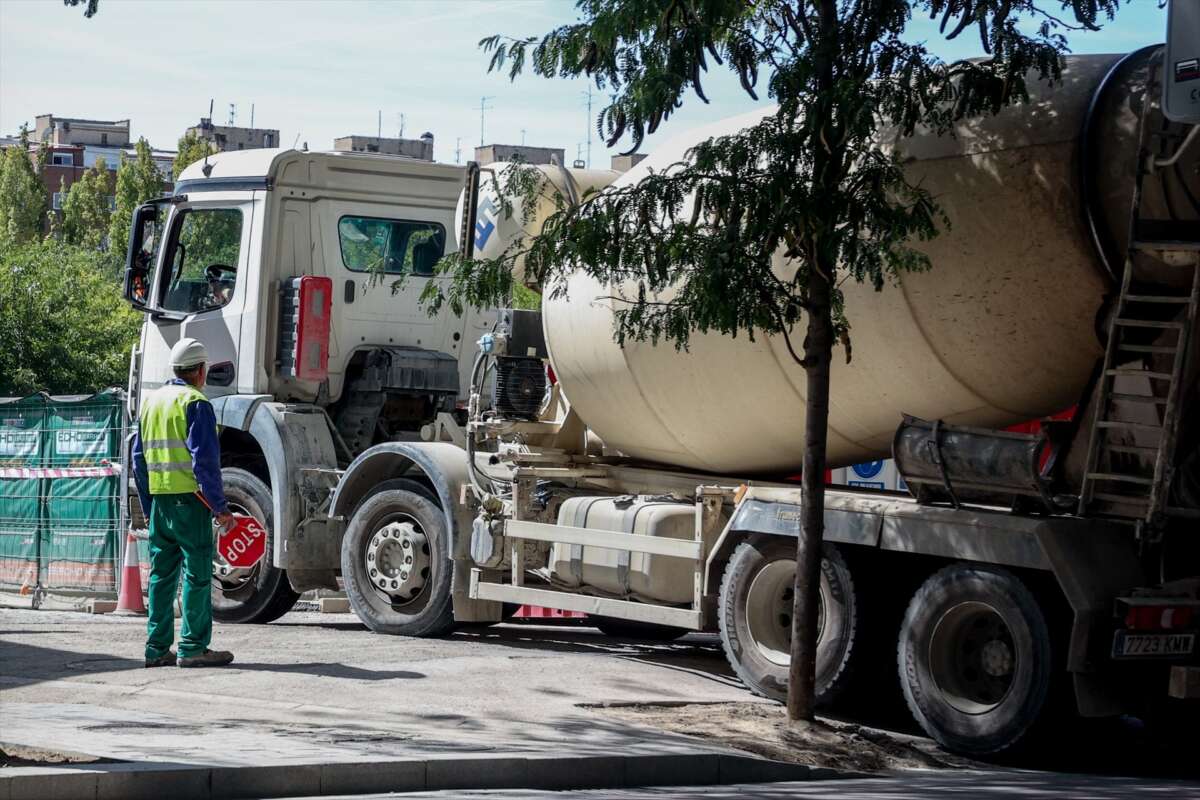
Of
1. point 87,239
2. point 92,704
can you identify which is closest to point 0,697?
point 92,704

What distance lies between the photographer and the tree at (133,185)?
63.7 metres

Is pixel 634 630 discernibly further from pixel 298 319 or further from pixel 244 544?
pixel 298 319

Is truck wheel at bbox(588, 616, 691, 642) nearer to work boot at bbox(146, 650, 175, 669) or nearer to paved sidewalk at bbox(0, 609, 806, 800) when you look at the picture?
paved sidewalk at bbox(0, 609, 806, 800)

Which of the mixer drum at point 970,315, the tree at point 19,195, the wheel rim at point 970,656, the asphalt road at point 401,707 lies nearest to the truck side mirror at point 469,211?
the mixer drum at point 970,315

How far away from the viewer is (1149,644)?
8531 mm

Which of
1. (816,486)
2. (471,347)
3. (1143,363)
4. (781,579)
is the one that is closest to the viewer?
(1143,363)

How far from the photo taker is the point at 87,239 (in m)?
73.8

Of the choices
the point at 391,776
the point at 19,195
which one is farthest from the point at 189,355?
the point at 19,195

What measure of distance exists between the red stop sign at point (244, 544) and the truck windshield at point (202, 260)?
173cm

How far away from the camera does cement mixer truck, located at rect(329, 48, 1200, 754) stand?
28.5 ft

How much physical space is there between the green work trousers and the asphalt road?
0.28m

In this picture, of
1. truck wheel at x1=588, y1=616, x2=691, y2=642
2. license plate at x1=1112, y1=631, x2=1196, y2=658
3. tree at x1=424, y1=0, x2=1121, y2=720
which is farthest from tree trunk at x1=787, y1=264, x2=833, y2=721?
truck wheel at x1=588, y1=616, x2=691, y2=642

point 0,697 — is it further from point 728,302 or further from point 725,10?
point 725,10

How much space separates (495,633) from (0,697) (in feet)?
17.7
